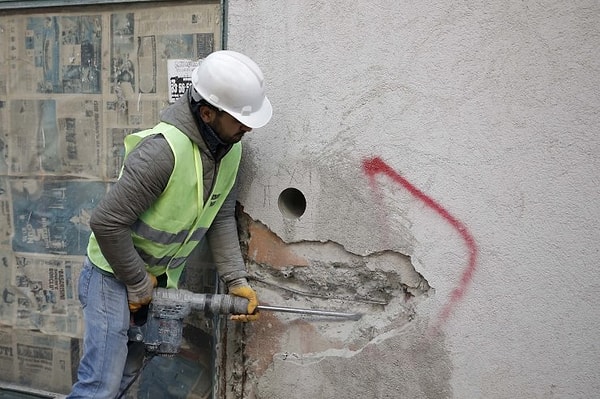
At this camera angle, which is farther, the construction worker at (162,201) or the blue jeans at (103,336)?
the blue jeans at (103,336)

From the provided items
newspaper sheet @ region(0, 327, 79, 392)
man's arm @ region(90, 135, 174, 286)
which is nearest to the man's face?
man's arm @ region(90, 135, 174, 286)

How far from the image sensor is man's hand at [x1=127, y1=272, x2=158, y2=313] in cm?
246

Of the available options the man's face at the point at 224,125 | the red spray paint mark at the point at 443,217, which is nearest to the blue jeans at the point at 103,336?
the man's face at the point at 224,125

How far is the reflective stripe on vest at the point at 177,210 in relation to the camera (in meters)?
2.34

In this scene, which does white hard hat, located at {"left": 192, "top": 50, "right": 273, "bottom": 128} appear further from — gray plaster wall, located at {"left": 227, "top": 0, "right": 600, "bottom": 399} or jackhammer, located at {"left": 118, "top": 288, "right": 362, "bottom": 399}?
jackhammer, located at {"left": 118, "top": 288, "right": 362, "bottom": 399}

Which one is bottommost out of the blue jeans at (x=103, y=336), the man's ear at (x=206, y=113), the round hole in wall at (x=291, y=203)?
the blue jeans at (x=103, y=336)

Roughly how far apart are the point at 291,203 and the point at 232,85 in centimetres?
75

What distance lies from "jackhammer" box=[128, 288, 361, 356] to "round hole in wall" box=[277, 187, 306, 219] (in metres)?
0.44

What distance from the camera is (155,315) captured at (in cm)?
259

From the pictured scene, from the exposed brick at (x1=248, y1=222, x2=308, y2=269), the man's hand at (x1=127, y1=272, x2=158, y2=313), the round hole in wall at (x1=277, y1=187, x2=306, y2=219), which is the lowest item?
the man's hand at (x1=127, y1=272, x2=158, y2=313)

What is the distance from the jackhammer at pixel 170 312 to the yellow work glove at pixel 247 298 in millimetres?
21

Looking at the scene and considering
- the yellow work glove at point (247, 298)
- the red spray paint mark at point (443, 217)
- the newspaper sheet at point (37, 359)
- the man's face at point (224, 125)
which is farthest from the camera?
the newspaper sheet at point (37, 359)

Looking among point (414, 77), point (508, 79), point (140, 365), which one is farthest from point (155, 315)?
point (508, 79)

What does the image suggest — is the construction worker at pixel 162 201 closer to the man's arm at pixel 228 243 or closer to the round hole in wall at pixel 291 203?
the man's arm at pixel 228 243
